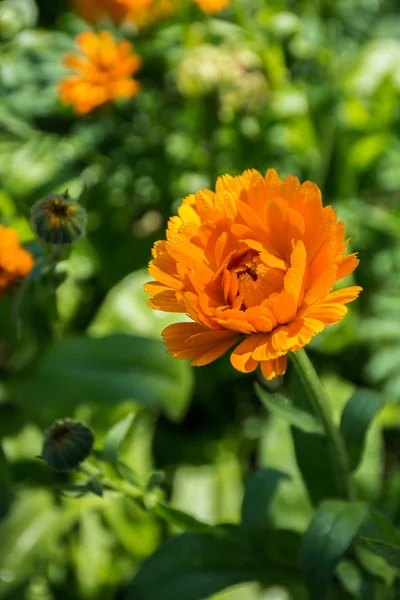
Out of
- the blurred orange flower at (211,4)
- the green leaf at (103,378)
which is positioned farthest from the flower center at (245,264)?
the blurred orange flower at (211,4)

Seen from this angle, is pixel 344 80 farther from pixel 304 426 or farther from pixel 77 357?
pixel 304 426

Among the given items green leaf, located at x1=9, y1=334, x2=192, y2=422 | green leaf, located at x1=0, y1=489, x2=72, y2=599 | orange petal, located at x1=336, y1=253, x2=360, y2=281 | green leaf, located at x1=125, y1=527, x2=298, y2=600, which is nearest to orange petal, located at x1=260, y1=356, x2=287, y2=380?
orange petal, located at x1=336, y1=253, x2=360, y2=281

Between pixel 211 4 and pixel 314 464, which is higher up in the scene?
pixel 211 4

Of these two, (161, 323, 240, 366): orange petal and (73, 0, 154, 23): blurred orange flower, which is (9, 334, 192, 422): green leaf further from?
(73, 0, 154, 23): blurred orange flower

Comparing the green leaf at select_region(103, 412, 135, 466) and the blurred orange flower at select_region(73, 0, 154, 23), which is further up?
the blurred orange flower at select_region(73, 0, 154, 23)

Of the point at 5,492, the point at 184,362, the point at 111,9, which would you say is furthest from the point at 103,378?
the point at 111,9

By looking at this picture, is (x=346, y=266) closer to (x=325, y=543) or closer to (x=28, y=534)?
(x=325, y=543)
